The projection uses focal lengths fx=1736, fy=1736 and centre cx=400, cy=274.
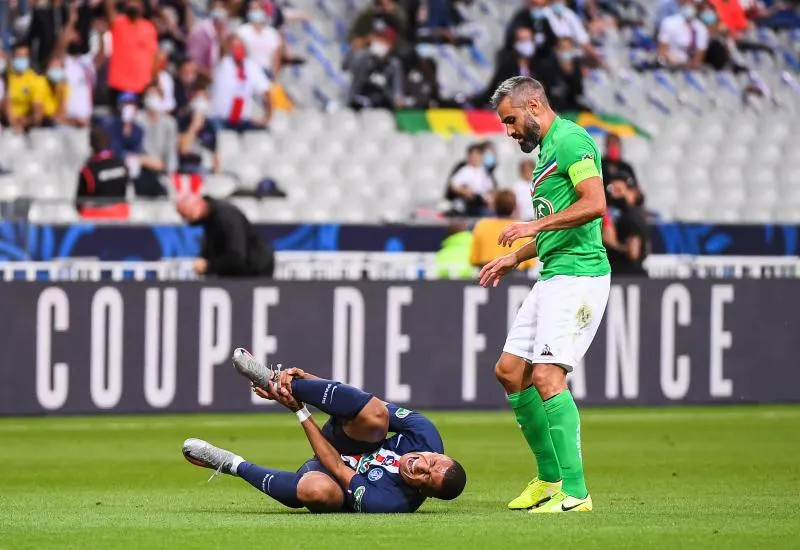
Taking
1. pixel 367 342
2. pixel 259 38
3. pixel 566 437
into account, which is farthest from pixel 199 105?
pixel 566 437

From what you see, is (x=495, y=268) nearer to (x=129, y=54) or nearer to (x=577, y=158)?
(x=577, y=158)

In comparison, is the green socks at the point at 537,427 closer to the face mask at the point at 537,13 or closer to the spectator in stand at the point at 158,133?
the spectator in stand at the point at 158,133

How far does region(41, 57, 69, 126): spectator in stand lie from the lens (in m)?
22.0

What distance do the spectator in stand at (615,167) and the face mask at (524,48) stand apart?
490 cm

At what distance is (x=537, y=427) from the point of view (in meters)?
9.68

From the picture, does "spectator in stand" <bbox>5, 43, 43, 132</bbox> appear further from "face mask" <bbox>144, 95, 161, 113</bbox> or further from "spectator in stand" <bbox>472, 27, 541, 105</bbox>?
"spectator in stand" <bbox>472, 27, 541, 105</bbox>

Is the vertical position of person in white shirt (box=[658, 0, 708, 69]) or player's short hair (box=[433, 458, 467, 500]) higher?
person in white shirt (box=[658, 0, 708, 69])

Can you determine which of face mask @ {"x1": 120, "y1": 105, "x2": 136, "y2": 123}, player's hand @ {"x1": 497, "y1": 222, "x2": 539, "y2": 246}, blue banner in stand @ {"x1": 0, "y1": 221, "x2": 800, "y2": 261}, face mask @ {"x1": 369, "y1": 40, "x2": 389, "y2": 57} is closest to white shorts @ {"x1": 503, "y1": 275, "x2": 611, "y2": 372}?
player's hand @ {"x1": 497, "y1": 222, "x2": 539, "y2": 246}

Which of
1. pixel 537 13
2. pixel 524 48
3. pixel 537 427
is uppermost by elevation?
pixel 537 13

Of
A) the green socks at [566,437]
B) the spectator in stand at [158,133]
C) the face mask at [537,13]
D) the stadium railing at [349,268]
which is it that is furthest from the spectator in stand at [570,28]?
the green socks at [566,437]

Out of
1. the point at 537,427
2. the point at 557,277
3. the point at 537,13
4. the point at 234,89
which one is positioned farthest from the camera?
the point at 537,13

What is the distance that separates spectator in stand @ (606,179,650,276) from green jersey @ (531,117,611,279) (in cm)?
892

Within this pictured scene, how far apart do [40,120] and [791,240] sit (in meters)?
9.91

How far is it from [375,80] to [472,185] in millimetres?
3055
